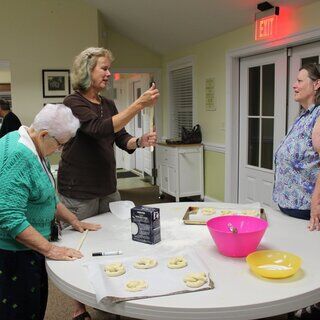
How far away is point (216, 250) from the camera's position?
1419 mm

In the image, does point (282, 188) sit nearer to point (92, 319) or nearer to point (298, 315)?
point (298, 315)

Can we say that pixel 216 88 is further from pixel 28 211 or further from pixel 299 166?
pixel 28 211

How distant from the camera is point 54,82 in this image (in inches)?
202

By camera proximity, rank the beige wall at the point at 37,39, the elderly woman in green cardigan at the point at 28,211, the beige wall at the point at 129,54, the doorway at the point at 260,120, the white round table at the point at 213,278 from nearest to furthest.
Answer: the white round table at the point at 213,278 < the elderly woman in green cardigan at the point at 28,211 < the doorway at the point at 260,120 < the beige wall at the point at 37,39 < the beige wall at the point at 129,54

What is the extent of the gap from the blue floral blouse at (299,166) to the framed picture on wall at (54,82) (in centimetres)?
378

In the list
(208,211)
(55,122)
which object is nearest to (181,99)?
(208,211)

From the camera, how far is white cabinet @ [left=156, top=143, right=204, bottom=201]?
5016 mm

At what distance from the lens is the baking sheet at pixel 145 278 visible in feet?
3.58

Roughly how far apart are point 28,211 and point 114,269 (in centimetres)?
39

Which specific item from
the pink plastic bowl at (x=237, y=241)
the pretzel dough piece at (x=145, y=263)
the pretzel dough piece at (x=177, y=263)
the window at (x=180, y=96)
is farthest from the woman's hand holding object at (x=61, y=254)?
the window at (x=180, y=96)

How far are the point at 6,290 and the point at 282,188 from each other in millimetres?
1311

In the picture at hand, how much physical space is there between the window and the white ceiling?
1.02ft

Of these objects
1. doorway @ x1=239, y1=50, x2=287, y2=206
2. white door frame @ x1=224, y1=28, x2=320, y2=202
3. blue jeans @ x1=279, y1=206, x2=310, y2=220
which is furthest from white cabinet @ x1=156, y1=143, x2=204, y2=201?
blue jeans @ x1=279, y1=206, x2=310, y2=220

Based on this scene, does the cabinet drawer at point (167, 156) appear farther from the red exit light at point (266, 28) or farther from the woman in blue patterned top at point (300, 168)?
the woman in blue patterned top at point (300, 168)
